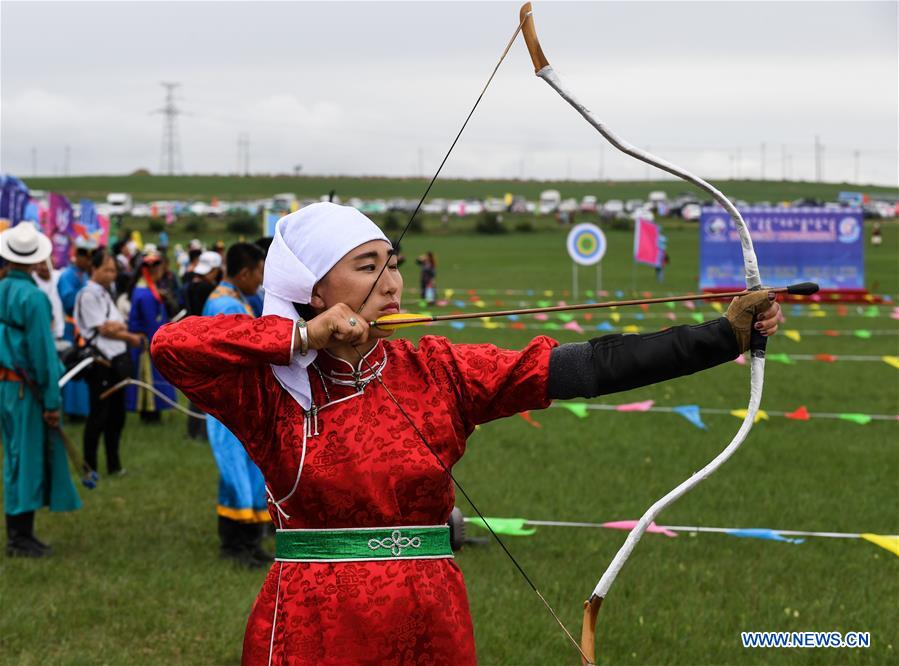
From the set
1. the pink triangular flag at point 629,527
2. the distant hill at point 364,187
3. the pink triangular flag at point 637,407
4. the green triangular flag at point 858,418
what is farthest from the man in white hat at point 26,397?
the distant hill at point 364,187

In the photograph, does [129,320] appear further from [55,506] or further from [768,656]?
[768,656]

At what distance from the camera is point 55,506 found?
6.39 metres

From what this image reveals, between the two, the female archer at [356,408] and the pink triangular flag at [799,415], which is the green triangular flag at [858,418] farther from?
the female archer at [356,408]

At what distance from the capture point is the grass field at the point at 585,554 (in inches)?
195

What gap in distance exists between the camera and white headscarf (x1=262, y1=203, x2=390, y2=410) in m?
2.61

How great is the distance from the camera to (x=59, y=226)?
18094 millimetres

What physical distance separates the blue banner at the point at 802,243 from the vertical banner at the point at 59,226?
14.8 meters

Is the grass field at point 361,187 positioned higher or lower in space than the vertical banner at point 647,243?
higher

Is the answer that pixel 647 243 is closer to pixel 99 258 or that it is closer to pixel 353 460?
pixel 99 258

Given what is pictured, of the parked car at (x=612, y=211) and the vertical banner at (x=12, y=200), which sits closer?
the vertical banner at (x=12, y=200)

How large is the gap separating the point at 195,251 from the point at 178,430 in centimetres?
490

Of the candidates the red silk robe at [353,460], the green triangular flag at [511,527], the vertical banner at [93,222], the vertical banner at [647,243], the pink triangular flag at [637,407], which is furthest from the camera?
the vertical banner at [647,243]

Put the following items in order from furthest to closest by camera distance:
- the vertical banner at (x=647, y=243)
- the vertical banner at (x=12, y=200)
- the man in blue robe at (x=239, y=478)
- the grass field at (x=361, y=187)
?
the grass field at (x=361, y=187) → the vertical banner at (x=647, y=243) → the vertical banner at (x=12, y=200) → the man in blue robe at (x=239, y=478)

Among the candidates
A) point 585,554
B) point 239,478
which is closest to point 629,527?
point 585,554
